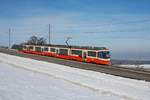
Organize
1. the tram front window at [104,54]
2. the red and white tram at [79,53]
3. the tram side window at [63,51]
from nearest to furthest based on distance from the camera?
Result: the tram front window at [104,54] → the red and white tram at [79,53] → the tram side window at [63,51]

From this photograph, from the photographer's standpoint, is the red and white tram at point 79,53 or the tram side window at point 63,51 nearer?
the red and white tram at point 79,53

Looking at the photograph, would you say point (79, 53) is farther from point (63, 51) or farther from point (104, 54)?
point (63, 51)

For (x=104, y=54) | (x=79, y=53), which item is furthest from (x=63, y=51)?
(x=104, y=54)

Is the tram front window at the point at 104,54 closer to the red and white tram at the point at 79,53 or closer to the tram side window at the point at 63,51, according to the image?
the red and white tram at the point at 79,53

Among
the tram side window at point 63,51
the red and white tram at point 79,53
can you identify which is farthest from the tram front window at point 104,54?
the tram side window at point 63,51

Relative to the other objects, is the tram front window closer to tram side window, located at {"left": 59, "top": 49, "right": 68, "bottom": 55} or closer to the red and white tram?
the red and white tram

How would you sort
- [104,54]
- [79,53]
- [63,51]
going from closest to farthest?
[104,54] → [79,53] → [63,51]

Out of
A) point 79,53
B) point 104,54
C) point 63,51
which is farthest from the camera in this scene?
point 63,51

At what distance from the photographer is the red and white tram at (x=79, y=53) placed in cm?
4016

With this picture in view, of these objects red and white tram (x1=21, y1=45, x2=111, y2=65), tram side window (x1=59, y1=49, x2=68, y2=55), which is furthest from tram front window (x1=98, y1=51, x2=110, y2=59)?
tram side window (x1=59, y1=49, x2=68, y2=55)

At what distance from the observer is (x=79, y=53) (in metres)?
43.4

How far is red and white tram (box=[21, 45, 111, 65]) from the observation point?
40.2 m

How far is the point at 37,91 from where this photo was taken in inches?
702

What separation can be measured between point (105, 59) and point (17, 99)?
26.4 meters
